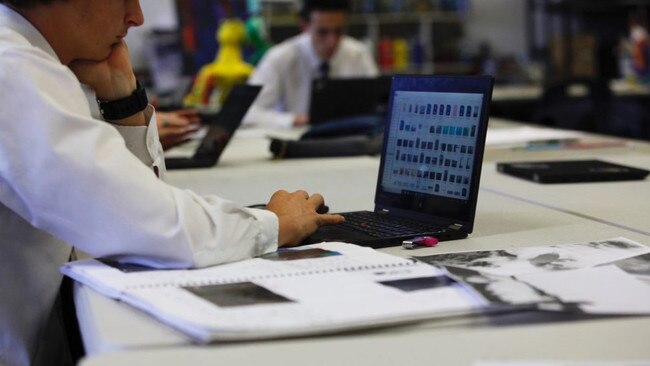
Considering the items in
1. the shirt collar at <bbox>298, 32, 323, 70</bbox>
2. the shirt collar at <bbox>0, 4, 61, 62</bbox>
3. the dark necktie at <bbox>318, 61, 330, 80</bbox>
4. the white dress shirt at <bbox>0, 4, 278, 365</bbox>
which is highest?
the shirt collar at <bbox>0, 4, 61, 62</bbox>

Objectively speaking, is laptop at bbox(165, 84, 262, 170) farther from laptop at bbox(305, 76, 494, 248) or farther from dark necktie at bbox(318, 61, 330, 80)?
dark necktie at bbox(318, 61, 330, 80)

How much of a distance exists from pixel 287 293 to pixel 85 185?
0.86 feet

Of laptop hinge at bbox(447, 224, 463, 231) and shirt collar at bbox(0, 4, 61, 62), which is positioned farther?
laptop hinge at bbox(447, 224, 463, 231)

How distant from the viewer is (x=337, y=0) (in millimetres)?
4539

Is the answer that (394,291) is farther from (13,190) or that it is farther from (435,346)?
(13,190)

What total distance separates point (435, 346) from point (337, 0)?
3848mm

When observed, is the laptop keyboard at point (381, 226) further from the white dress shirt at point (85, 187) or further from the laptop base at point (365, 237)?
the white dress shirt at point (85, 187)

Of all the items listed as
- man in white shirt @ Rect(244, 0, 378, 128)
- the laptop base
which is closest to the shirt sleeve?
the laptop base

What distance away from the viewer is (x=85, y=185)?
104 cm

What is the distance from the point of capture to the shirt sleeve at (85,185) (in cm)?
104

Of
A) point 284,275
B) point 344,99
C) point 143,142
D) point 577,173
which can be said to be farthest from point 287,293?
point 344,99

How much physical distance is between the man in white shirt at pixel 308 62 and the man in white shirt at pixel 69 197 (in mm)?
3232

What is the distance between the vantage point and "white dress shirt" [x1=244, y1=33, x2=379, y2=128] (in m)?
4.59

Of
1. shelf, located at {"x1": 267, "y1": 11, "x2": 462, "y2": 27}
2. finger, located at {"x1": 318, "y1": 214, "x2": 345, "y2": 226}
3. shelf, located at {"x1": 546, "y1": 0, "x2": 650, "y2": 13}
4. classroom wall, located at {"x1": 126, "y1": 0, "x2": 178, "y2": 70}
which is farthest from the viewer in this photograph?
shelf, located at {"x1": 267, "y1": 11, "x2": 462, "y2": 27}
